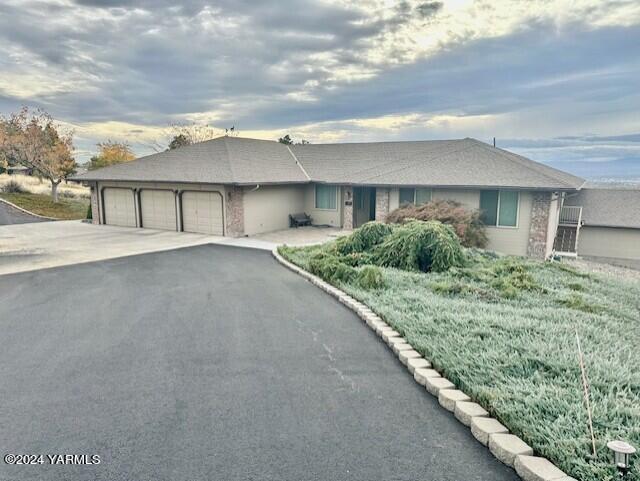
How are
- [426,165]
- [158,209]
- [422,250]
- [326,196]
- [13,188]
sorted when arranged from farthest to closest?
[13,188] < [326,196] < [158,209] < [426,165] < [422,250]

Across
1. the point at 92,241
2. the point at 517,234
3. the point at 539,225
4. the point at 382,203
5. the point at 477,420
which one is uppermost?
the point at 382,203

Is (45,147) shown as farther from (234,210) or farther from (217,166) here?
(234,210)

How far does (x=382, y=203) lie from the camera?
19.1 m

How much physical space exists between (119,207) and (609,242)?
26685mm

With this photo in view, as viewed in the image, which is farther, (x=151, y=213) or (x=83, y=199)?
→ (x=83, y=199)

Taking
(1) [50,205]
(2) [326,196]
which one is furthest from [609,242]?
(1) [50,205]

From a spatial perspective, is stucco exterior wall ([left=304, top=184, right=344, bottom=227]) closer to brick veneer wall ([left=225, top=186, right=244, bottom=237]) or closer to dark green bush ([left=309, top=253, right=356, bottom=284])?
brick veneer wall ([left=225, top=186, right=244, bottom=237])

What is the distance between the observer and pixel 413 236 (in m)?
11.1

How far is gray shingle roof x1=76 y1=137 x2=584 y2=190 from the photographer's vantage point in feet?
56.7

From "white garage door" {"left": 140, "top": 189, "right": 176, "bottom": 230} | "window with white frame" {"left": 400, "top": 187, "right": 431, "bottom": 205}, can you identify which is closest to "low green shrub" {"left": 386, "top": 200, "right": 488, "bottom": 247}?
"window with white frame" {"left": 400, "top": 187, "right": 431, "bottom": 205}

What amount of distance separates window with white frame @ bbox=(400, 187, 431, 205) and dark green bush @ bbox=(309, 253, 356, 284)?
27.0 feet

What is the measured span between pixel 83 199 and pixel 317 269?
3182 centimetres

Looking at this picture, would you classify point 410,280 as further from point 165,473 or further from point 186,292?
point 165,473

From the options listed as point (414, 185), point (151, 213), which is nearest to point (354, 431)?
point (414, 185)
